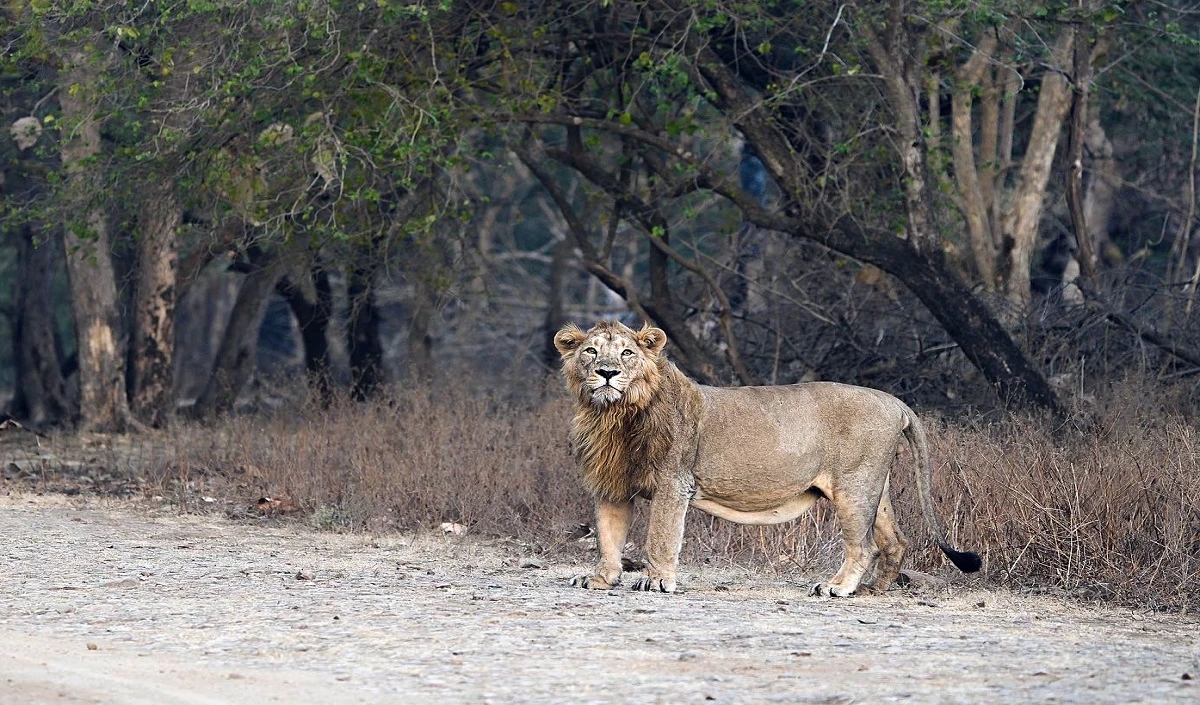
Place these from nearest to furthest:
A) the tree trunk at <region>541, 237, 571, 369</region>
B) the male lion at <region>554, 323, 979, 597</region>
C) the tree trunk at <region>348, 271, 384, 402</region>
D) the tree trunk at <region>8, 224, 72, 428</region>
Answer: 1. the male lion at <region>554, 323, 979, 597</region>
2. the tree trunk at <region>348, 271, 384, 402</region>
3. the tree trunk at <region>8, 224, 72, 428</region>
4. the tree trunk at <region>541, 237, 571, 369</region>

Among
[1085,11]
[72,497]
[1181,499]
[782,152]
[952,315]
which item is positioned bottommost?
Answer: [72,497]

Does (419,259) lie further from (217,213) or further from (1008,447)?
(1008,447)

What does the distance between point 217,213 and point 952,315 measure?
20.8ft

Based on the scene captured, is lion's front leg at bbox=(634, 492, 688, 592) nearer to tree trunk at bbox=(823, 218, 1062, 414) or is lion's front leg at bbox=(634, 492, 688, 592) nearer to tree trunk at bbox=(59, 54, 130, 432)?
tree trunk at bbox=(823, 218, 1062, 414)

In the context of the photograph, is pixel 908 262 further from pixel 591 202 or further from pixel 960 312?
pixel 591 202

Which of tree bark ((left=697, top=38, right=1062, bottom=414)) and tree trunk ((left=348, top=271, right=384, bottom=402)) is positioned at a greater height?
tree bark ((left=697, top=38, right=1062, bottom=414))

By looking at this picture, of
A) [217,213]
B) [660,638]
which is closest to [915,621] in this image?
[660,638]

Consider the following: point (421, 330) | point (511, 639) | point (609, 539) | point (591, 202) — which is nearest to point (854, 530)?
point (609, 539)

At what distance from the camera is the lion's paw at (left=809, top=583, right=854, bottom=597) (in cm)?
854

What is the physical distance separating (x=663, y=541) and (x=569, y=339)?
112 cm

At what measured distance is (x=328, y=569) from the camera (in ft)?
31.2

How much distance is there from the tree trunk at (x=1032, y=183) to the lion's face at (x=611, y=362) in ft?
28.8

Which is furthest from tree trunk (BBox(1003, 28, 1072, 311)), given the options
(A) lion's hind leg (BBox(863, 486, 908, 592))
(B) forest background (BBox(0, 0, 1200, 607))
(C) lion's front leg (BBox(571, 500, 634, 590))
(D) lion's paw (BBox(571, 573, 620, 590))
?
(D) lion's paw (BBox(571, 573, 620, 590))

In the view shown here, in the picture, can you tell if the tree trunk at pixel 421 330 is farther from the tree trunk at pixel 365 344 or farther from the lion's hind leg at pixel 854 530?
the lion's hind leg at pixel 854 530
